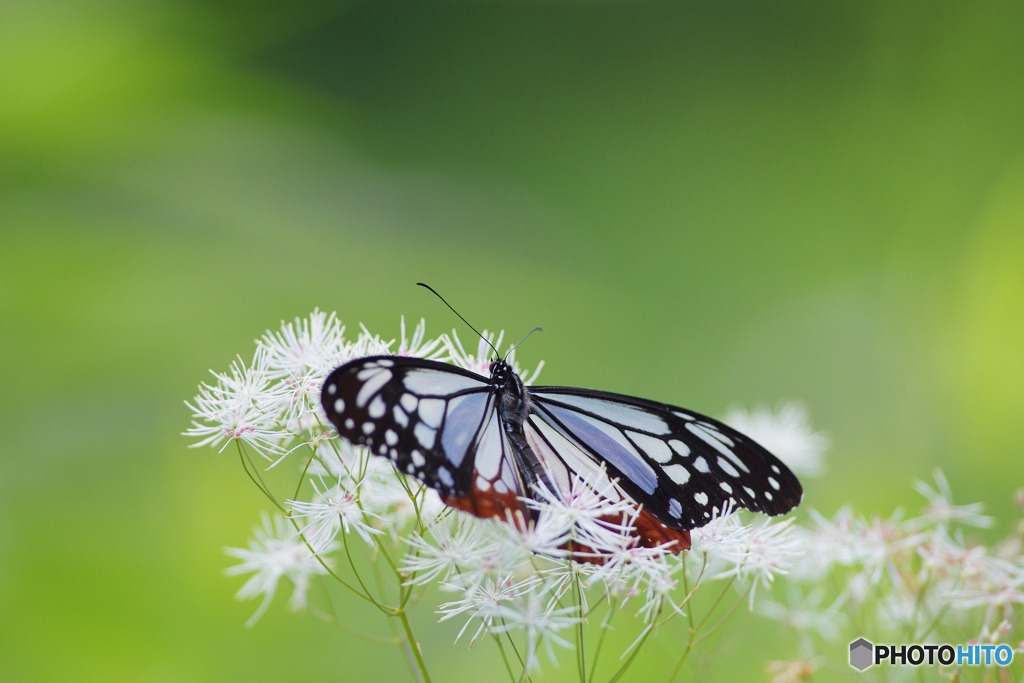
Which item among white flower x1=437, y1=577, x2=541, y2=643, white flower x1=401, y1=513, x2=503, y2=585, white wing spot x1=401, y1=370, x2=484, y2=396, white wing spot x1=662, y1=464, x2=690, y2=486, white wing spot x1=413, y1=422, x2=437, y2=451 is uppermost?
white wing spot x1=662, y1=464, x2=690, y2=486

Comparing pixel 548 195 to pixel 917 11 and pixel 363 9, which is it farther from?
pixel 917 11

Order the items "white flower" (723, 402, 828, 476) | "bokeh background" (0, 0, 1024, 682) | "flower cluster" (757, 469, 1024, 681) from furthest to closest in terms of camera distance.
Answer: "bokeh background" (0, 0, 1024, 682), "white flower" (723, 402, 828, 476), "flower cluster" (757, 469, 1024, 681)

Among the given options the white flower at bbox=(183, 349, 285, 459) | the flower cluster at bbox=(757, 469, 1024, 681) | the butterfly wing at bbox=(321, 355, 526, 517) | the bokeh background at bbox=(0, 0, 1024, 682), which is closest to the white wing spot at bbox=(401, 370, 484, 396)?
the butterfly wing at bbox=(321, 355, 526, 517)

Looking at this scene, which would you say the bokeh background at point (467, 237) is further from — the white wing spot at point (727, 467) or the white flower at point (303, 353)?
the white flower at point (303, 353)

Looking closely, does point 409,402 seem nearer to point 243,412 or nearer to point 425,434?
point 425,434

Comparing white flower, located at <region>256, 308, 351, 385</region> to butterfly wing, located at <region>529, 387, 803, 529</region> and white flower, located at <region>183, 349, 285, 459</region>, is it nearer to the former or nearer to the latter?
white flower, located at <region>183, 349, 285, 459</region>

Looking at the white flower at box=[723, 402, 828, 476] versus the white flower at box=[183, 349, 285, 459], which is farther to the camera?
the white flower at box=[723, 402, 828, 476]

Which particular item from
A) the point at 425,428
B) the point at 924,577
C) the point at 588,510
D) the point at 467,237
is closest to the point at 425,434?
the point at 425,428
